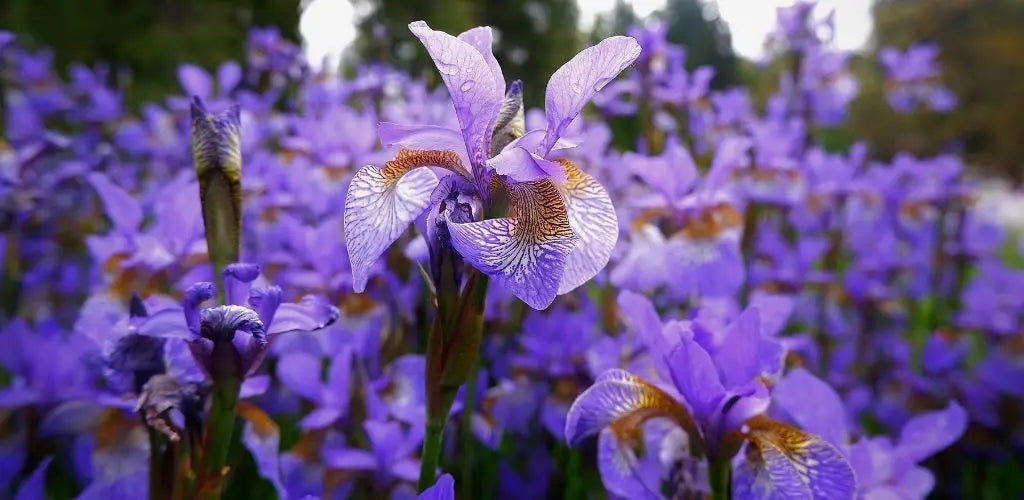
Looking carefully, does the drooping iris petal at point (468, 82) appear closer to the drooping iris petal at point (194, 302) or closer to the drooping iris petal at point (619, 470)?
the drooping iris petal at point (194, 302)

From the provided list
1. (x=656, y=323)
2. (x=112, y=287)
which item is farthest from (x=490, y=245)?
(x=112, y=287)

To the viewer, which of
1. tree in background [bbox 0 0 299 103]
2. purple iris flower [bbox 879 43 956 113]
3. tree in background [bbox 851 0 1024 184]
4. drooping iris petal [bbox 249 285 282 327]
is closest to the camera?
drooping iris petal [bbox 249 285 282 327]

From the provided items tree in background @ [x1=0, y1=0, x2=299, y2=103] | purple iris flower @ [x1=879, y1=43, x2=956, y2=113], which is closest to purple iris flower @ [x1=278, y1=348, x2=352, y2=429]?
purple iris flower @ [x1=879, y1=43, x2=956, y2=113]

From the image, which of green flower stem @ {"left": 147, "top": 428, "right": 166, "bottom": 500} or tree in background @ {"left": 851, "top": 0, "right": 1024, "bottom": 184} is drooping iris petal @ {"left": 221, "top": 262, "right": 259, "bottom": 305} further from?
tree in background @ {"left": 851, "top": 0, "right": 1024, "bottom": 184}

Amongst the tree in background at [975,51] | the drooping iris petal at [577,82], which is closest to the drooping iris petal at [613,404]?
the drooping iris petal at [577,82]

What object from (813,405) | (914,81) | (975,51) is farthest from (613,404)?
(975,51)

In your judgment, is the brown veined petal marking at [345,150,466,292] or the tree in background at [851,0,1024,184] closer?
the brown veined petal marking at [345,150,466,292]
